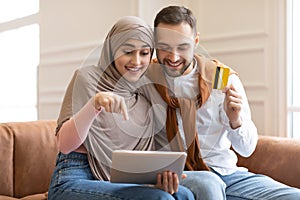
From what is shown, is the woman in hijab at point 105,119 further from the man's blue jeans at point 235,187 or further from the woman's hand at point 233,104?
the woman's hand at point 233,104

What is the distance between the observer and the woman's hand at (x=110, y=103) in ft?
4.68

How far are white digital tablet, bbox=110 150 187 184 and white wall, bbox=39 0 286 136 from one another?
4.45 ft

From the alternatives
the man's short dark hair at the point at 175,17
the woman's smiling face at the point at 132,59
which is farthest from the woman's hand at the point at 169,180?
the man's short dark hair at the point at 175,17

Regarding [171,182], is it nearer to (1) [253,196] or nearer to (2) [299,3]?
(1) [253,196]

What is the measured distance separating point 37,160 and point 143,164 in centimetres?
89

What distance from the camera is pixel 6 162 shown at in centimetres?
209

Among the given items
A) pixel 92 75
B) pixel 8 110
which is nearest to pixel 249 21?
pixel 92 75

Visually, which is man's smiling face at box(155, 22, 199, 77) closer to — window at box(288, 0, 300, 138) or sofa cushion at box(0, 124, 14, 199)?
sofa cushion at box(0, 124, 14, 199)

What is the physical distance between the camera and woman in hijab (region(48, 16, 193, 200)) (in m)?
1.51

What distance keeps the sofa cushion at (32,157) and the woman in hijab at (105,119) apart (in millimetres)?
545

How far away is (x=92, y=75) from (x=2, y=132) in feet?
2.36

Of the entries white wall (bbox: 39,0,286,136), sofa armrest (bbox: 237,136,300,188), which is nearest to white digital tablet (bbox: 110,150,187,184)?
sofa armrest (bbox: 237,136,300,188)

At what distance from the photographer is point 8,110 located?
4273 millimetres

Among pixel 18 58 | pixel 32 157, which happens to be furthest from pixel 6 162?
pixel 18 58
